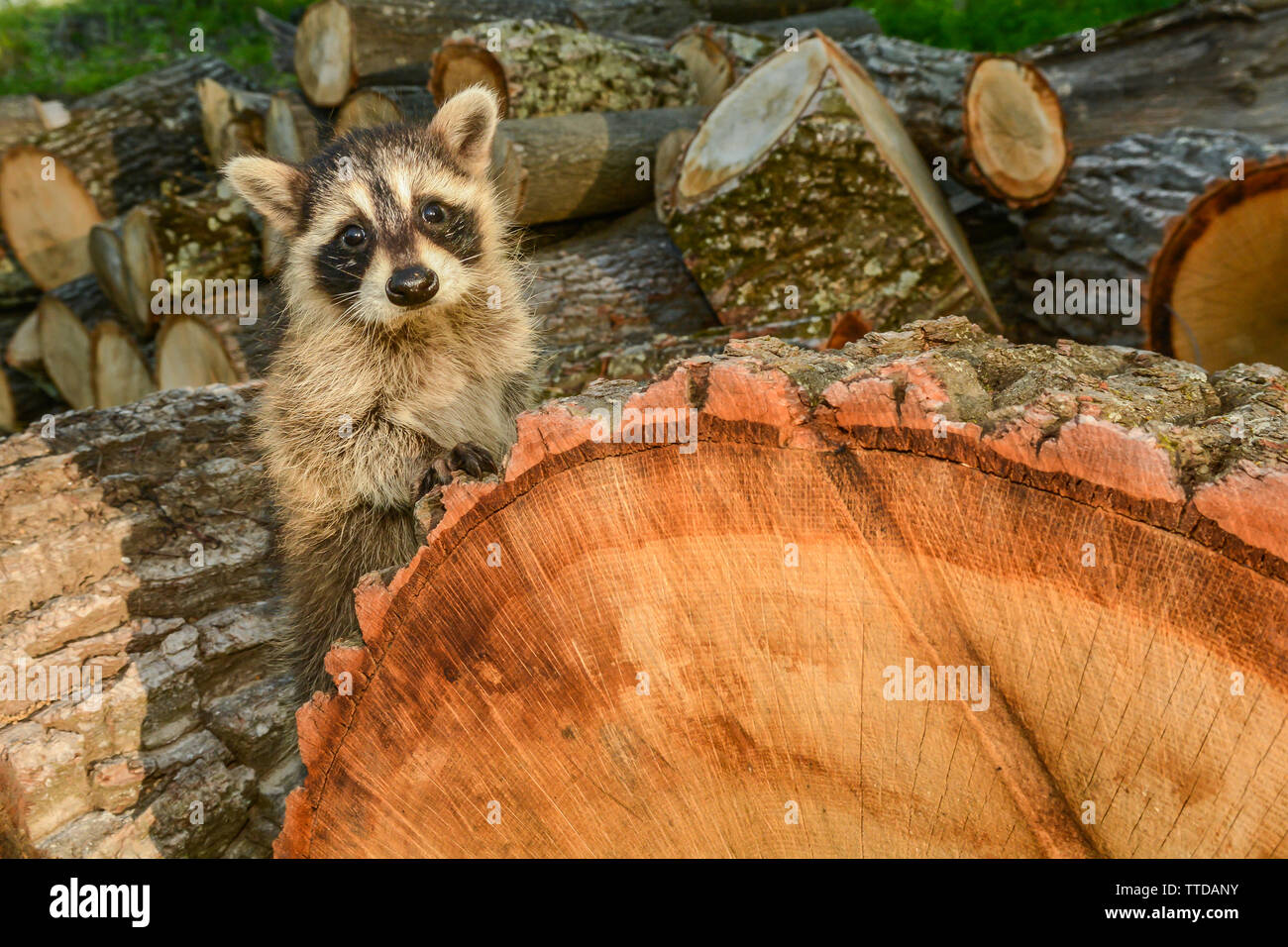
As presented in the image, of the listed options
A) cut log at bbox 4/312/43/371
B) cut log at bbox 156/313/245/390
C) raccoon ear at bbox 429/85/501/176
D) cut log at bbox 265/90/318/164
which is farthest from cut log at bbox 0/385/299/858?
cut log at bbox 4/312/43/371

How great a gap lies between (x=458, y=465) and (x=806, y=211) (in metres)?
2.05

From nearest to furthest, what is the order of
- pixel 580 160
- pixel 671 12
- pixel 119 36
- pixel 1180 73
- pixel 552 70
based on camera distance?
pixel 1180 73 → pixel 580 160 → pixel 552 70 → pixel 671 12 → pixel 119 36

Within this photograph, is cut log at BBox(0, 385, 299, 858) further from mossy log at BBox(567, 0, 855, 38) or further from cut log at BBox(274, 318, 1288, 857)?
mossy log at BBox(567, 0, 855, 38)

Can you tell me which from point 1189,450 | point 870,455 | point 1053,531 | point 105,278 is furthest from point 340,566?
point 105,278

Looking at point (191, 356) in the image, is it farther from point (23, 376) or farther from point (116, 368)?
point (23, 376)

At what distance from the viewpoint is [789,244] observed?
3996mm

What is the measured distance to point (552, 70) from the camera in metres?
5.16

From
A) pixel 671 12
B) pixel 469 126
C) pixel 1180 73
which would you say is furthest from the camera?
pixel 671 12

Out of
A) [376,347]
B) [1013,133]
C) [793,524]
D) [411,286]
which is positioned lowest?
[793,524]

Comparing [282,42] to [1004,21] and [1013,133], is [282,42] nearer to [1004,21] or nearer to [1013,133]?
[1004,21]

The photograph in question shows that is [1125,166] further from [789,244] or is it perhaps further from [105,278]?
[105,278]

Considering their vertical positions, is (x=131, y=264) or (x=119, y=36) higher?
(x=119, y=36)

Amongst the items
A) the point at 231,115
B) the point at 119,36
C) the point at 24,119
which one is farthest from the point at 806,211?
the point at 119,36

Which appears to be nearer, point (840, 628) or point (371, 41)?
point (840, 628)
